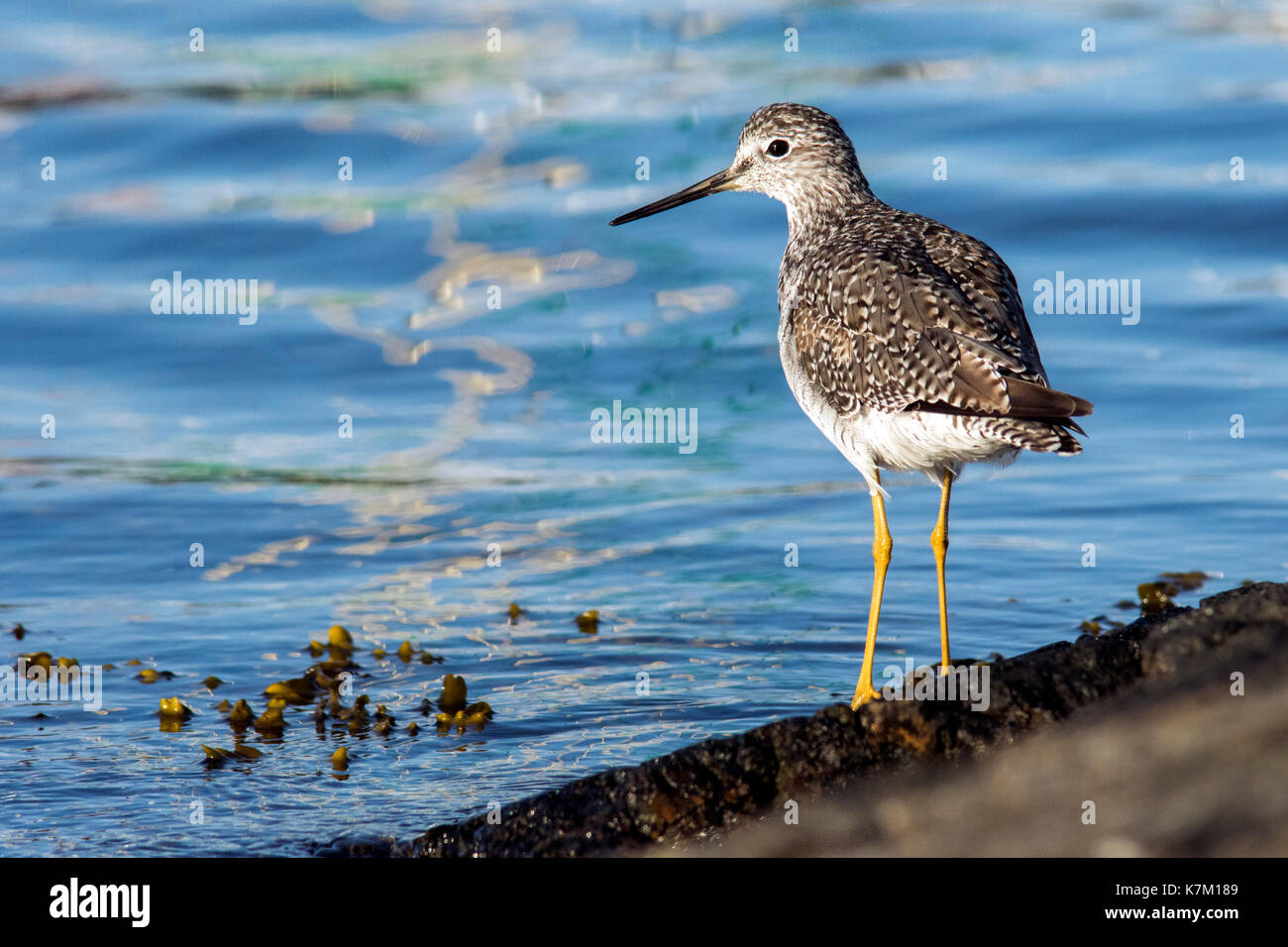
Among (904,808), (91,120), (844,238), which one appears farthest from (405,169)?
(904,808)

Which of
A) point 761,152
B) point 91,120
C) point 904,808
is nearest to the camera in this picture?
point 904,808

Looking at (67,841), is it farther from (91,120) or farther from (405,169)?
(91,120)

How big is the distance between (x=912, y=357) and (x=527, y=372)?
7.00m

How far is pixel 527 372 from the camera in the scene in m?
13.2

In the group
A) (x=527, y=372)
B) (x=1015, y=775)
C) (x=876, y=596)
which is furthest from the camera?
(x=527, y=372)

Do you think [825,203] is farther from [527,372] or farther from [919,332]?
[527,372]

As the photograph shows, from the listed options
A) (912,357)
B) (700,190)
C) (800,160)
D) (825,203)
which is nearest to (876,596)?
(912,357)

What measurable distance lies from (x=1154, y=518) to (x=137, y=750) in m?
5.95

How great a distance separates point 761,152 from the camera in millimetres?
8445

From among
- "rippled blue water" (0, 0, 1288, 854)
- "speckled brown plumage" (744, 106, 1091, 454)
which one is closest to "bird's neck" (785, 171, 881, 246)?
"speckled brown plumage" (744, 106, 1091, 454)

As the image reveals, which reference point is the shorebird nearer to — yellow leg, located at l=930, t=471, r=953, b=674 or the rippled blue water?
yellow leg, located at l=930, t=471, r=953, b=674

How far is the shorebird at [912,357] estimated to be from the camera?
20.1 feet

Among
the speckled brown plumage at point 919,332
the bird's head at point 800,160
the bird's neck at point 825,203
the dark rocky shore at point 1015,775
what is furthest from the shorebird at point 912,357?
the dark rocky shore at point 1015,775

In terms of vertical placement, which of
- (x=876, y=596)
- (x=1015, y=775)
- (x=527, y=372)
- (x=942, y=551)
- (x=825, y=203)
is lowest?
(x=1015, y=775)
